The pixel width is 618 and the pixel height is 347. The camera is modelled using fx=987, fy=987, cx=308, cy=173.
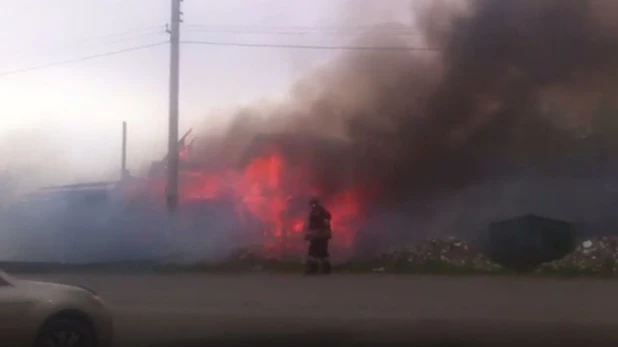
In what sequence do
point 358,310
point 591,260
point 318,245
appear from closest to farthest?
point 358,310 < point 318,245 < point 591,260

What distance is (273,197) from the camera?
84.0ft

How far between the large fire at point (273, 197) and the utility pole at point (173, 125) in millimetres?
1219

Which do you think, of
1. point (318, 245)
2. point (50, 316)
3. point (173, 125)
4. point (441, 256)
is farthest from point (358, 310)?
point (173, 125)

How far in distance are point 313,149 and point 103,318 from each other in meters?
16.4

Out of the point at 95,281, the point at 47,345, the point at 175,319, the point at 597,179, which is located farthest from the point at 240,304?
the point at 597,179

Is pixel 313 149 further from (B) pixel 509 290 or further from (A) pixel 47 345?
(A) pixel 47 345

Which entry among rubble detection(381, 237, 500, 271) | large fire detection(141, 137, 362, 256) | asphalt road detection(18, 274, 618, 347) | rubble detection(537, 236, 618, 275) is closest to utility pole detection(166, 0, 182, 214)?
large fire detection(141, 137, 362, 256)

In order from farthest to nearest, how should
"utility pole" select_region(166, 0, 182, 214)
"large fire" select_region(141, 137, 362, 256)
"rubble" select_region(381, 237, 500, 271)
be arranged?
"large fire" select_region(141, 137, 362, 256), "utility pole" select_region(166, 0, 182, 214), "rubble" select_region(381, 237, 500, 271)

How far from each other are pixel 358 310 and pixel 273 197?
10.8 m

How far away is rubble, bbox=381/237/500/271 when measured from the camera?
21.7m

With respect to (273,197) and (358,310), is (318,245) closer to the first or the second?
(273,197)

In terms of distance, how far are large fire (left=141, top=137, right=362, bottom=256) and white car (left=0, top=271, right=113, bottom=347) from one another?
1430 centimetres

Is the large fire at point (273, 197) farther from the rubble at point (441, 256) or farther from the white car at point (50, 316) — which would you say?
the white car at point (50, 316)

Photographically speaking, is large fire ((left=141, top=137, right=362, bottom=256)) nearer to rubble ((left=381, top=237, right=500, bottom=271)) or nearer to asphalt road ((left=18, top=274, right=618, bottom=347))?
rubble ((left=381, top=237, right=500, bottom=271))
